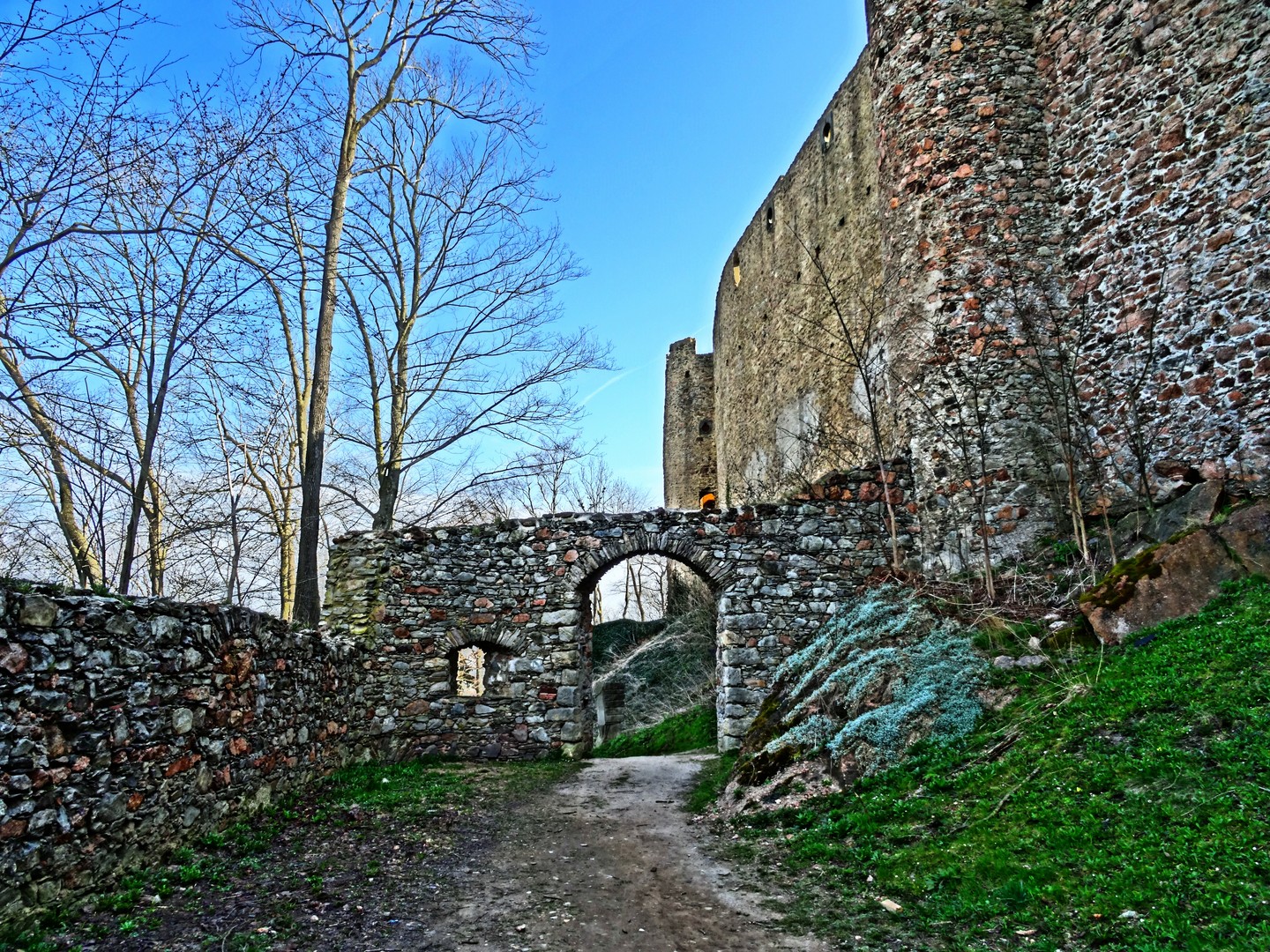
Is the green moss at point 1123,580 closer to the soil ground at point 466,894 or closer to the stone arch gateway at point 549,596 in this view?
the stone arch gateway at point 549,596

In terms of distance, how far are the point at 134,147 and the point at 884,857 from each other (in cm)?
725

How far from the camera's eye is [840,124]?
13625 millimetres

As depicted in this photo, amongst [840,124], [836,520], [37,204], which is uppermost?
[840,124]

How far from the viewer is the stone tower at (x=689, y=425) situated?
75.0ft

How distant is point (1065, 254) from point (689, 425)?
1545cm

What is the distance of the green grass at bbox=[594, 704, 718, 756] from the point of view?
39.4 feet

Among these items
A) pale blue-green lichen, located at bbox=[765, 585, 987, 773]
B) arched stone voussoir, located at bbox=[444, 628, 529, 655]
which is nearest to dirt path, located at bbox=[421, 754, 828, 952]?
pale blue-green lichen, located at bbox=[765, 585, 987, 773]

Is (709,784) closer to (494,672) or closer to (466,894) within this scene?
(494,672)

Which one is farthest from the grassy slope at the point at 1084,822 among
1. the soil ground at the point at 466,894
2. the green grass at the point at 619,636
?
the green grass at the point at 619,636

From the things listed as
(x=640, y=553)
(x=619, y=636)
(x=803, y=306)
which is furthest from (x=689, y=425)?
(x=640, y=553)

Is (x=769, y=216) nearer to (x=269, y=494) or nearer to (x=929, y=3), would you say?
(x=929, y=3)

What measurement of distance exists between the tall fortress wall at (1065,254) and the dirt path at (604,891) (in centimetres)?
438

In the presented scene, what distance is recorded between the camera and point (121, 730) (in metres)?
4.26

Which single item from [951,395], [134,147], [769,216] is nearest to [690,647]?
[951,395]
